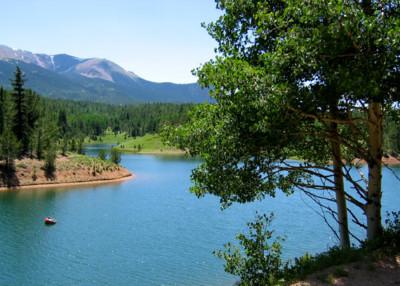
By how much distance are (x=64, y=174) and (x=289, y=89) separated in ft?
265

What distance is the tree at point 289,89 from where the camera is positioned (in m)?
9.95

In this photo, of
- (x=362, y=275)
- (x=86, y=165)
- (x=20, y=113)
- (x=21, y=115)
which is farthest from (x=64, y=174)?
(x=362, y=275)

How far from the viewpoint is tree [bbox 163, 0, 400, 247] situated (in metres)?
9.95

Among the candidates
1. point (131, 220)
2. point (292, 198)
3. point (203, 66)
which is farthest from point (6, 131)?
point (203, 66)

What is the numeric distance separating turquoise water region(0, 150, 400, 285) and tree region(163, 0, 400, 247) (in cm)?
1831

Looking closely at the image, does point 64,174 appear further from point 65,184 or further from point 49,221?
point 49,221

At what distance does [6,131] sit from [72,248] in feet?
156

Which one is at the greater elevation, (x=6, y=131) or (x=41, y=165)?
(x=6, y=131)

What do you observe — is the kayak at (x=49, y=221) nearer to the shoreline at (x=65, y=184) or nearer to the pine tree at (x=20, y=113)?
the shoreline at (x=65, y=184)

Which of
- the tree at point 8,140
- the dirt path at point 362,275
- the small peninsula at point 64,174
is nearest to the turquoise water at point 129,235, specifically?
the small peninsula at point 64,174

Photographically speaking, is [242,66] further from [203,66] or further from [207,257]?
[207,257]

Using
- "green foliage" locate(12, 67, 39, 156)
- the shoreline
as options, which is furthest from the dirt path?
"green foliage" locate(12, 67, 39, 156)

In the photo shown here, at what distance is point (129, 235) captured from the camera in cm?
4381

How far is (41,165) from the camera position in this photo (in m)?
83.6
